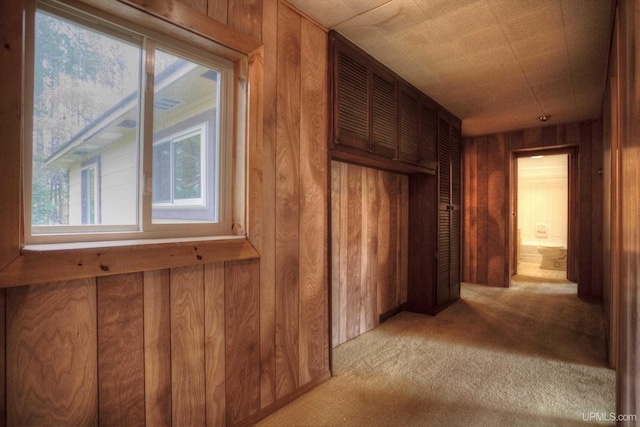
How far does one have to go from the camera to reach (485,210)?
4.84 metres

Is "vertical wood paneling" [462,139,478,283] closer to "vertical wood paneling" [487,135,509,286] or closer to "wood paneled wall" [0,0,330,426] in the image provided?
"vertical wood paneling" [487,135,509,286]

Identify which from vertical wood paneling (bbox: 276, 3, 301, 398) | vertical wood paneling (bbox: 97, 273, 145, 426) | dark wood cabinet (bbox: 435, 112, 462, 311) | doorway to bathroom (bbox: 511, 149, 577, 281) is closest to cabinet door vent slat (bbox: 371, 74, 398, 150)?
vertical wood paneling (bbox: 276, 3, 301, 398)

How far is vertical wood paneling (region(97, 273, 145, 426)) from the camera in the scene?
1212 millimetres

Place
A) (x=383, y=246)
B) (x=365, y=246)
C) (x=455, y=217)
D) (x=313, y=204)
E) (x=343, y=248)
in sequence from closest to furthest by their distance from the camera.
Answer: (x=313, y=204) → (x=343, y=248) → (x=365, y=246) → (x=383, y=246) → (x=455, y=217)

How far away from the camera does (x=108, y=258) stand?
47.0 inches

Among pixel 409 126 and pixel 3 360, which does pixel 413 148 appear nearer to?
pixel 409 126

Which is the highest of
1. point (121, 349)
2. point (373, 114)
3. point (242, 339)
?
point (373, 114)

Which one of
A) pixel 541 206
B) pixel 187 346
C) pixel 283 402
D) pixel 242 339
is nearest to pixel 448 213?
pixel 283 402

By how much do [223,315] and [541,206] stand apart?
8.03m

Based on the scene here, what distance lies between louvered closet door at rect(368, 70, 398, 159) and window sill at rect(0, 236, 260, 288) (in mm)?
1462

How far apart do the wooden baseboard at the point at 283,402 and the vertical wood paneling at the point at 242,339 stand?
28 millimetres

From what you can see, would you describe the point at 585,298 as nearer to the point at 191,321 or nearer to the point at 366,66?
the point at 366,66

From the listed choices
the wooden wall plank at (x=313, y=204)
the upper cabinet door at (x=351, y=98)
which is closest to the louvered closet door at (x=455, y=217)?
the upper cabinet door at (x=351, y=98)

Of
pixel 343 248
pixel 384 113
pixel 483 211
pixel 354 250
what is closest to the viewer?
pixel 384 113
